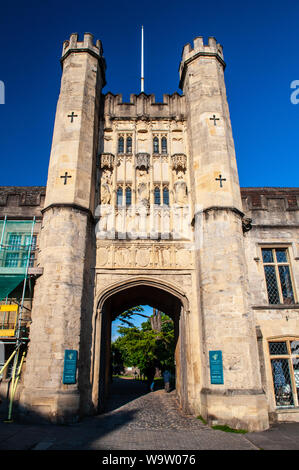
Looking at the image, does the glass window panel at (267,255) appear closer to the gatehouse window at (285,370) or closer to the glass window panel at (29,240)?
the gatehouse window at (285,370)

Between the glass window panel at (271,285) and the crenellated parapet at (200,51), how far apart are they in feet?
32.0

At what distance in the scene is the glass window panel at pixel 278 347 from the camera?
1074cm

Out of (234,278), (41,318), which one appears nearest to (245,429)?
(234,278)

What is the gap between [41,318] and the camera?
9867 mm

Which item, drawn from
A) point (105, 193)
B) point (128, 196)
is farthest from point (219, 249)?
point (105, 193)

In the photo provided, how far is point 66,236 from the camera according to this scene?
1082 cm

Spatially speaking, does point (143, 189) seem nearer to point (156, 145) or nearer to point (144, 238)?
point (144, 238)

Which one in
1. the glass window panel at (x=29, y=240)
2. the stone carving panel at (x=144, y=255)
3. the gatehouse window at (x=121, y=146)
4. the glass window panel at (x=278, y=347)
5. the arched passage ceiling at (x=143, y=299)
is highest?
the gatehouse window at (x=121, y=146)

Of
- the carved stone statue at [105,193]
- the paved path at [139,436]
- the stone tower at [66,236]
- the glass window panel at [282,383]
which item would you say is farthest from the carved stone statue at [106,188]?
the glass window panel at [282,383]

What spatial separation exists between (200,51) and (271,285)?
1074cm

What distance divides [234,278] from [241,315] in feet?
3.92

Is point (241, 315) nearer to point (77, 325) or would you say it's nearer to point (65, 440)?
point (77, 325)

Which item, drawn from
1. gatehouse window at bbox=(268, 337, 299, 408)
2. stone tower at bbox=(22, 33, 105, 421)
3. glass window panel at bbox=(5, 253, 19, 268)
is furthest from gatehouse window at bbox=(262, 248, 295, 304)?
glass window panel at bbox=(5, 253, 19, 268)

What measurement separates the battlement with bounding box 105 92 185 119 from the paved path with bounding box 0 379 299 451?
1212 cm
